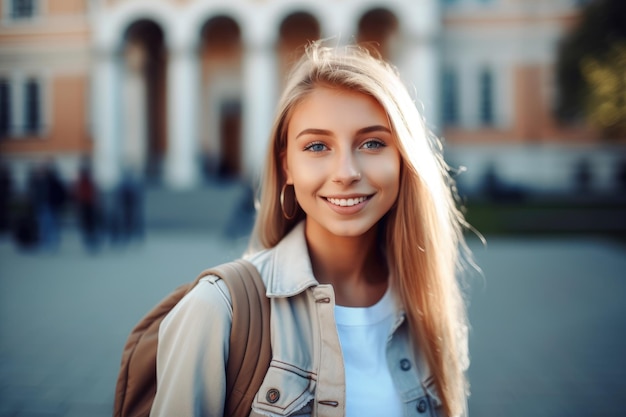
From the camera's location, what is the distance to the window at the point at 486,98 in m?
24.4

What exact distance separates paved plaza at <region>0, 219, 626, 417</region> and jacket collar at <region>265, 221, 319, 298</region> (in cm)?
80

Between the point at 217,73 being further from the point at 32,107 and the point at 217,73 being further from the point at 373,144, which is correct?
the point at 373,144

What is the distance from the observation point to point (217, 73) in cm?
2484

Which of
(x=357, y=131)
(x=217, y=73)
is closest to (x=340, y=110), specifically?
(x=357, y=131)

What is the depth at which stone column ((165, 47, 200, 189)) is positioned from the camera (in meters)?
20.8

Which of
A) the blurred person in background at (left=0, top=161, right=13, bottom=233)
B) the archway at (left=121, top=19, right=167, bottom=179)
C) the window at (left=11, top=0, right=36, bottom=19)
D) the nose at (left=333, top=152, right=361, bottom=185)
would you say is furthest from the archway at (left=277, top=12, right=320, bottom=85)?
the nose at (left=333, top=152, right=361, bottom=185)

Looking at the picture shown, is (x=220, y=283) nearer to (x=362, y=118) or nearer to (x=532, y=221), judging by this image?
(x=362, y=118)

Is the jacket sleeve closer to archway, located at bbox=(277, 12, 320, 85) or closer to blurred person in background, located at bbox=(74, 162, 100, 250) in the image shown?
blurred person in background, located at bbox=(74, 162, 100, 250)

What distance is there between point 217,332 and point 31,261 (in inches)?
399

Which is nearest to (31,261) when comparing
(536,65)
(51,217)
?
(51,217)

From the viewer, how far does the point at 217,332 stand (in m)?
1.32

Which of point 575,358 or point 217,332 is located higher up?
point 217,332

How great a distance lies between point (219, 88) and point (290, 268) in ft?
81.1

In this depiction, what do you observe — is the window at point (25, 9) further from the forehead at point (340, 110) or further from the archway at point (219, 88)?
the forehead at point (340, 110)
